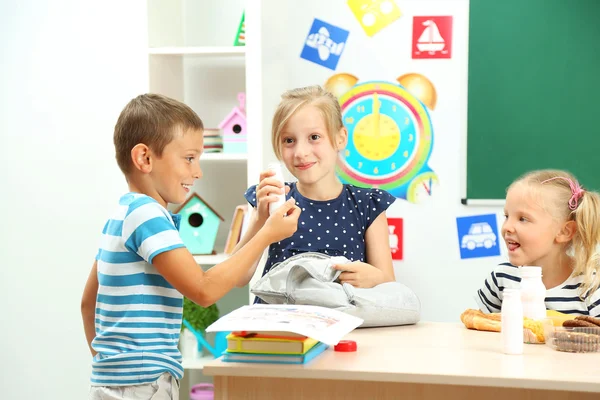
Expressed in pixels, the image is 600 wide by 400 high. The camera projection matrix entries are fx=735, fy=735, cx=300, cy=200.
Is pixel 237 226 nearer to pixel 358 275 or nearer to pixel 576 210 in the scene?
pixel 358 275

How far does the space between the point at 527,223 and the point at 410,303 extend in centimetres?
39

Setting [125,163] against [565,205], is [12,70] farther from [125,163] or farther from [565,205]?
[565,205]

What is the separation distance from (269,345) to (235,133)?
181cm

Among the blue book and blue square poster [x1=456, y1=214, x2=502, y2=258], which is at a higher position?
the blue book

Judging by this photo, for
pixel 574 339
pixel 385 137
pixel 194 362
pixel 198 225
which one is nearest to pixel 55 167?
pixel 198 225

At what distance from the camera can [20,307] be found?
329 cm

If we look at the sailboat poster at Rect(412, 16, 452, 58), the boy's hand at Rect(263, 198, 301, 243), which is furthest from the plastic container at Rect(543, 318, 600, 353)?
the sailboat poster at Rect(412, 16, 452, 58)

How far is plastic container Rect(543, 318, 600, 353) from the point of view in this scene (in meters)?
1.41

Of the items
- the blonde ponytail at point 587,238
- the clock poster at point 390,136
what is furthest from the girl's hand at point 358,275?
the clock poster at point 390,136

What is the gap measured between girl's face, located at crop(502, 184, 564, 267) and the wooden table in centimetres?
45

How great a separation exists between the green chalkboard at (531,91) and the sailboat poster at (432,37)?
10 cm

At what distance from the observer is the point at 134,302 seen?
151 centimetres

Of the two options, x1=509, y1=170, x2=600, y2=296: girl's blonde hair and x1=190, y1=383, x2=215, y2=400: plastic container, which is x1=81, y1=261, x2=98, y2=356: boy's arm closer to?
x1=509, y1=170, x2=600, y2=296: girl's blonde hair

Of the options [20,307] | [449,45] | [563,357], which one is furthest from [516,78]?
[20,307]
